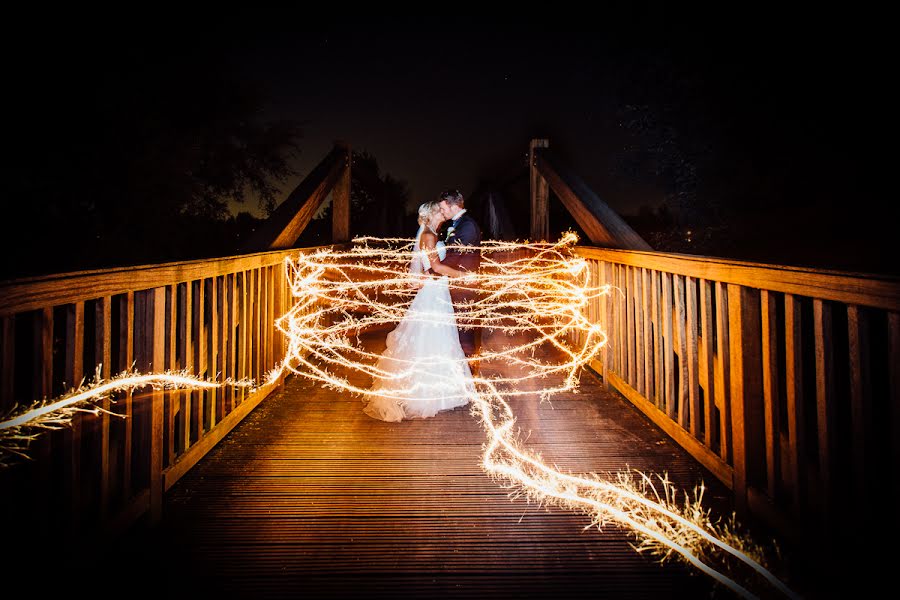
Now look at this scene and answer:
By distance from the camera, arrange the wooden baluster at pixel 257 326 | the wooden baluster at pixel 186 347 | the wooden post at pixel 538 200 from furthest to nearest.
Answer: the wooden post at pixel 538 200, the wooden baluster at pixel 257 326, the wooden baluster at pixel 186 347

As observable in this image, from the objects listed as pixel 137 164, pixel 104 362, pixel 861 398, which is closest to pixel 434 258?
pixel 104 362

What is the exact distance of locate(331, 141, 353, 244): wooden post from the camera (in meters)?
7.39

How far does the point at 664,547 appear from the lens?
2.04 meters

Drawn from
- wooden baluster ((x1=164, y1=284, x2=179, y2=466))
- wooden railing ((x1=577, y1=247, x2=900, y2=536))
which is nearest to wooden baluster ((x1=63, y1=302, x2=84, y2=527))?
wooden baluster ((x1=164, y1=284, x2=179, y2=466))

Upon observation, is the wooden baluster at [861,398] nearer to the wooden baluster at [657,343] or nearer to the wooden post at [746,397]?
the wooden post at [746,397]

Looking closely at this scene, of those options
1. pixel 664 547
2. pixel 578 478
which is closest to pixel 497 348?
pixel 578 478

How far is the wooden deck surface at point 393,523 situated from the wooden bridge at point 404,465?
1 cm

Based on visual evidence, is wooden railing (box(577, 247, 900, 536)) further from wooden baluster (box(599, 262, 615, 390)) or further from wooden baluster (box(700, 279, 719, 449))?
wooden baluster (box(599, 262, 615, 390))

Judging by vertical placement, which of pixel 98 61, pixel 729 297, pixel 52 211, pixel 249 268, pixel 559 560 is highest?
pixel 98 61

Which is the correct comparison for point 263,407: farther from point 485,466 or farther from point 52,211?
point 52,211

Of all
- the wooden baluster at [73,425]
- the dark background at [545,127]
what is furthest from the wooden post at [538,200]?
the wooden baluster at [73,425]

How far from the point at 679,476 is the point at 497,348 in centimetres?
346

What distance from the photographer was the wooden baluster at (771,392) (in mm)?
2207

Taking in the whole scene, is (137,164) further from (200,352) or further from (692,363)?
(692,363)
